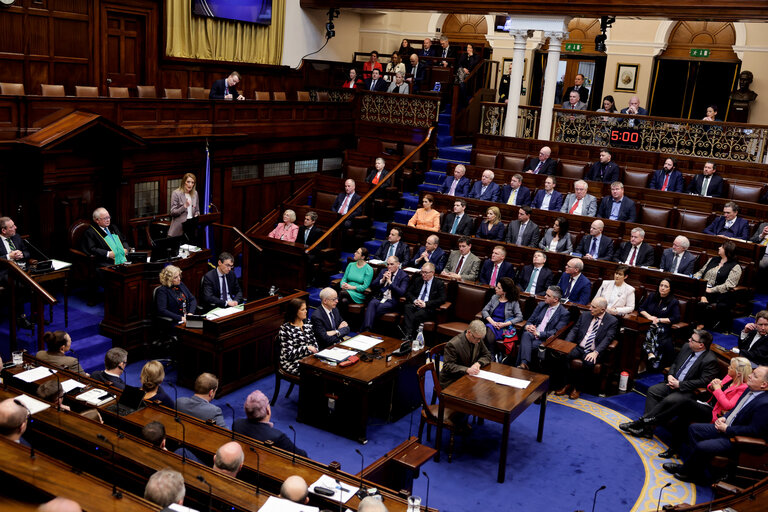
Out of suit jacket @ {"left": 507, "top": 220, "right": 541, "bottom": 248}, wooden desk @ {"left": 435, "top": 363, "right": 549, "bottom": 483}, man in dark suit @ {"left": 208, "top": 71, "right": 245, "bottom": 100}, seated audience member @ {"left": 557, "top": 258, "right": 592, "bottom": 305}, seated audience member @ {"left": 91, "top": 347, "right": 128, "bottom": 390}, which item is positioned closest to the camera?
seated audience member @ {"left": 91, "top": 347, "right": 128, "bottom": 390}

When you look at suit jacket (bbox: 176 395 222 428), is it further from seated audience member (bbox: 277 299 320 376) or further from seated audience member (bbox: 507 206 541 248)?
seated audience member (bbox: 507 206 541 248)

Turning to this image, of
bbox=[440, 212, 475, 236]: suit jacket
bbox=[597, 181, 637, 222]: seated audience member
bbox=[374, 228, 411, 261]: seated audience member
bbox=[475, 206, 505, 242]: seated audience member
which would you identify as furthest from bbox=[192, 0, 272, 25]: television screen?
Result: bbox=[597, 181, 637, 222]: seated audience member

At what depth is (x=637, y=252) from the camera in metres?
9.48

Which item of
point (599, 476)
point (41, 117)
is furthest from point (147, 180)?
point (599, 476)

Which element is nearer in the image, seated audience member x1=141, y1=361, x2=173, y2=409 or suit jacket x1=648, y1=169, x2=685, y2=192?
seated audience member x1=141, y1=361, x2=173, y2=409

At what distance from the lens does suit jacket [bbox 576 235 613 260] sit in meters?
9.62

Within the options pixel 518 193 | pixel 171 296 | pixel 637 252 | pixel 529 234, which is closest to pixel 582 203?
pixel 518 193

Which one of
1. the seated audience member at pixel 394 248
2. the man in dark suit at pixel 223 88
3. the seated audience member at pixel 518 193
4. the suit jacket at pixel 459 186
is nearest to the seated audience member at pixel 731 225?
the seated audience member at pixel 518 193

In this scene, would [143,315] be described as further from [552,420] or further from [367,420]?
[552,420]

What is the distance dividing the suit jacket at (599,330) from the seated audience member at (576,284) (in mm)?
481

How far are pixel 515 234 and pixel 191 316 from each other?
4627 mm

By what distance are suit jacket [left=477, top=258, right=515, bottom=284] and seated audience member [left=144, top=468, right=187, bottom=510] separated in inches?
240

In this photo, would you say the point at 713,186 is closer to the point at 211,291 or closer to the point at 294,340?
the point at 294,340

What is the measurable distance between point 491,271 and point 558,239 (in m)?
1.16
